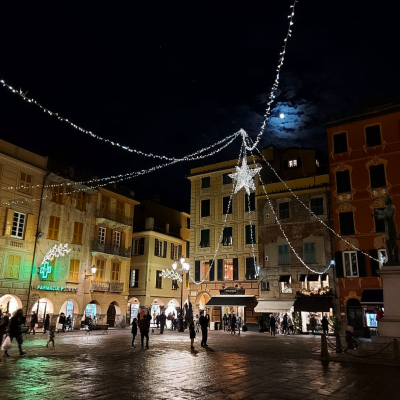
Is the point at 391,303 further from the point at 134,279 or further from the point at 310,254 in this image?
the point at 134,279

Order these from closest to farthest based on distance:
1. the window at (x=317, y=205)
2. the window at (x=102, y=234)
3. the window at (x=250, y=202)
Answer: the window at (x=317, y=205) < the window at (x=250, y=202) < the window at (x=102, y=234)

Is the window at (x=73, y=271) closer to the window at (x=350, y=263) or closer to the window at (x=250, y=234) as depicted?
the window at (x=250, y=234)

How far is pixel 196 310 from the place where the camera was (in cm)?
3769

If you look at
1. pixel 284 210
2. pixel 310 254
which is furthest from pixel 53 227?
pixel 310 254

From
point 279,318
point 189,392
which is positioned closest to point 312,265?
point 279,318

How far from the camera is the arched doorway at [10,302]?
28.3 metres

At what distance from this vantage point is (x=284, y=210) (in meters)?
33.5

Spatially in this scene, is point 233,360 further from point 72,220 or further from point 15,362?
point 72,220

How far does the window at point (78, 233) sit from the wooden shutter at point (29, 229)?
4488 millimetres

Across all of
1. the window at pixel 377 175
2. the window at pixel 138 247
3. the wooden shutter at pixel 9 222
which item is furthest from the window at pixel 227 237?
the wooden shutter at pixel 9 222

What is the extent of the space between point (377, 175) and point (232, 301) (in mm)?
15332

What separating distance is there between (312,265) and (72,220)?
2023cm

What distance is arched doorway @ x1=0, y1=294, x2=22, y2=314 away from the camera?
2827cm

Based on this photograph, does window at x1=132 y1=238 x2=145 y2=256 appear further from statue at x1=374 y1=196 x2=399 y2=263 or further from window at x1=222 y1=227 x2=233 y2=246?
statue at x1=374 y1=196 x2=399 y2=263
